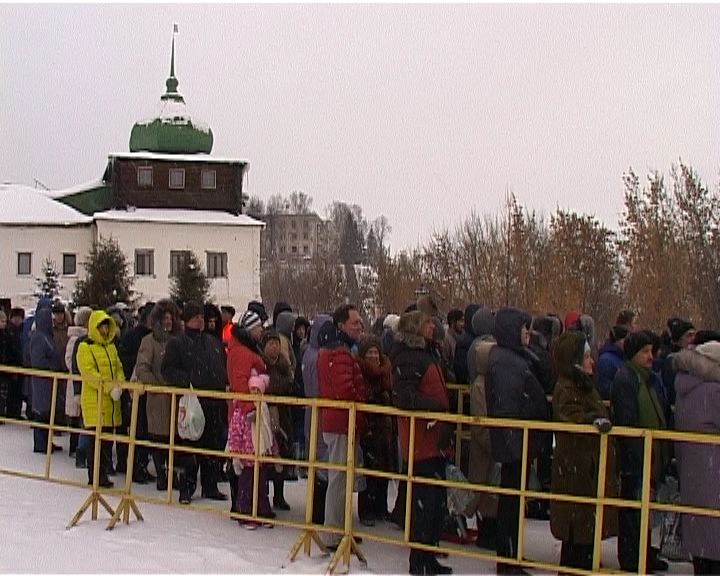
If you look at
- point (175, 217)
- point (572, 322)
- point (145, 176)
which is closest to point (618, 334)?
point (572, 322)

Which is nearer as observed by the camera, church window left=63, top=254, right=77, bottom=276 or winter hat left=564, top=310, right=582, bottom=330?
winter hat left=564, top=310, right=582, bottom=330

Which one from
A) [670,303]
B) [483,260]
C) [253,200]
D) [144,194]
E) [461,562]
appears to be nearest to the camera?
[461,562]

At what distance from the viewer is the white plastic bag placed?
25.3 ft

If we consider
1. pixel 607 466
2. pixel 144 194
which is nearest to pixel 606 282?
pixel 607 466

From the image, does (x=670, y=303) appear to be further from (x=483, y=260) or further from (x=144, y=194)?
(x=144, y=194)

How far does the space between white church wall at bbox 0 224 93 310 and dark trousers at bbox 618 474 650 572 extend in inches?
1559

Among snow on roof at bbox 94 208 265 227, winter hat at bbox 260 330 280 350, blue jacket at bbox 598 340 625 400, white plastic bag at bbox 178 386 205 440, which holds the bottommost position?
white plastic bag at bbox 178 386 205 440

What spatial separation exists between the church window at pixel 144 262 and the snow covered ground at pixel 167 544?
1377 inches

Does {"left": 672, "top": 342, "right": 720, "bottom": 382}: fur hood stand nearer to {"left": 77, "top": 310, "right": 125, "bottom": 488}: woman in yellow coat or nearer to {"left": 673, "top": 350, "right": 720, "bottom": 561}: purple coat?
{"left": 673, "top": 350, "right": 720, "bottom": 561}: purple coat

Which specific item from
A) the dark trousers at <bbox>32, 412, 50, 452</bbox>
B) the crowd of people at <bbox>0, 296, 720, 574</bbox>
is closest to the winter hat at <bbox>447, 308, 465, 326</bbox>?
the crowd of people at <bbox>0, 296, 720, 574</bbox>

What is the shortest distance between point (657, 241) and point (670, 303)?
150 cm

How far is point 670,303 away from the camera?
22.3 meters

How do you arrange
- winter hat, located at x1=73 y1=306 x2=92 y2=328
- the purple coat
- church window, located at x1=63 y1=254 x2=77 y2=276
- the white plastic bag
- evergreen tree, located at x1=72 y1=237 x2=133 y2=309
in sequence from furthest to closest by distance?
church window, located at x1=63 y1=254 x2=77 y2=276
evergreen tree, located at x1=72 y1=237 x2=133 y2=309
winter hat, located at x1=73 y1=306 x2=92 y2=328
the white plastic bag
the purple coat

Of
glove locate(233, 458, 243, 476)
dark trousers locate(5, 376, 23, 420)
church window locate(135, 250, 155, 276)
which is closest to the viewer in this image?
glove locate(233, 458, 243, 476)
